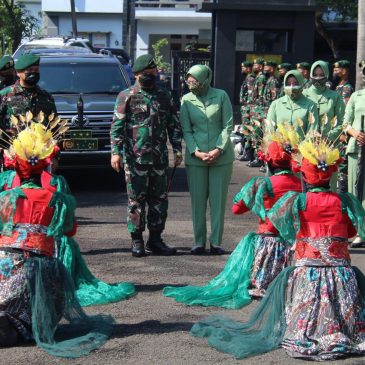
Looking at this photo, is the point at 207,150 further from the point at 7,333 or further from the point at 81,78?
the point at 81,78

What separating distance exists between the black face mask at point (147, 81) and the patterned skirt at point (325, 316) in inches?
147

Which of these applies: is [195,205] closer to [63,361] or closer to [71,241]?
[71,241]

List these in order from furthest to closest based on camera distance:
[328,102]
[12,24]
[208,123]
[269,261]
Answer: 1. [12,24]
2. [328,102]
3. [208,123]
4. [269,261]

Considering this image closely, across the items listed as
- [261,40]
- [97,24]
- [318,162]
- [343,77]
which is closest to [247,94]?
[261,40]

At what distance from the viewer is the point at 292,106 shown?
398 inches

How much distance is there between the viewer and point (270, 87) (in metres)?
17.8

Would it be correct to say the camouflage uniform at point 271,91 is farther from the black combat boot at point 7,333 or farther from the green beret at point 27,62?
the black combat boot at point 7,333

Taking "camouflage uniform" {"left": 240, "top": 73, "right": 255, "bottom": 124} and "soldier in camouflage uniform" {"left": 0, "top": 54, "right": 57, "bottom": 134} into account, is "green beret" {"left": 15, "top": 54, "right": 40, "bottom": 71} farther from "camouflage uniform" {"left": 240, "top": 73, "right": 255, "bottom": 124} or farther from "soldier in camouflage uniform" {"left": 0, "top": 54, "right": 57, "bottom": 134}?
"camouflage uniform" {"left": 240, "top": 73, "right": 255, "bottom": 124}

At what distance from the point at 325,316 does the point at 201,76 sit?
3986 millimetres

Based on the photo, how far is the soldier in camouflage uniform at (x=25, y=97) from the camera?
8.84m

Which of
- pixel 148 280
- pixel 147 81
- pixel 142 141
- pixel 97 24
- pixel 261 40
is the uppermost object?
pixel 97 24

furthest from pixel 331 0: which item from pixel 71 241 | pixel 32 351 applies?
pixel 32 351

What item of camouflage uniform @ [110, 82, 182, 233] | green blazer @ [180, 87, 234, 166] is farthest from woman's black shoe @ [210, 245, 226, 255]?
green blazer @ [180, 87, 234, 166]

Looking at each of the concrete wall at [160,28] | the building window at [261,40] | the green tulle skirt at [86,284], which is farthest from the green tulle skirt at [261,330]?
the concrete wall at [160,28]
